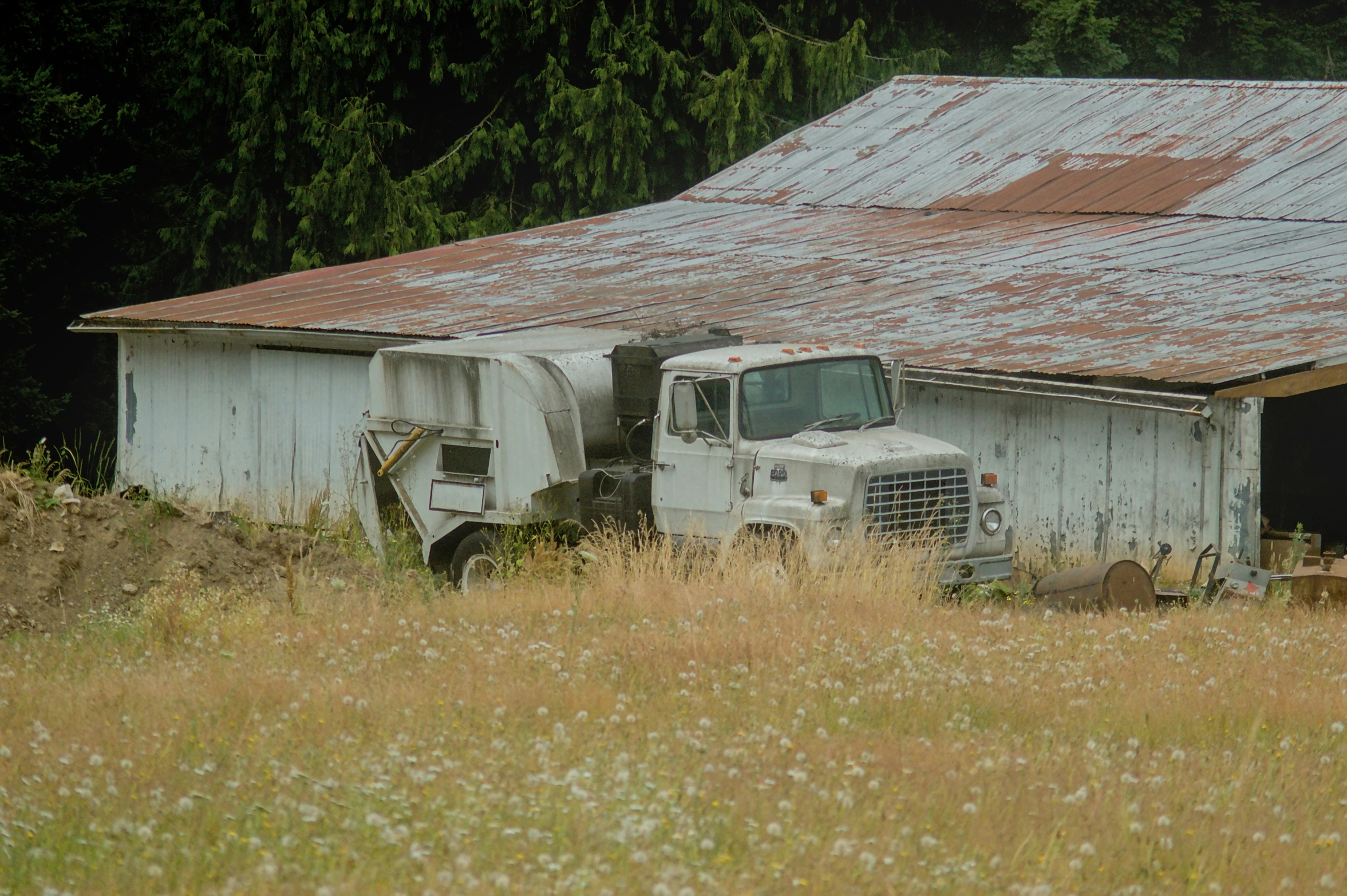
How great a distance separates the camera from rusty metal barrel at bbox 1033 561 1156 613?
38.9 ft

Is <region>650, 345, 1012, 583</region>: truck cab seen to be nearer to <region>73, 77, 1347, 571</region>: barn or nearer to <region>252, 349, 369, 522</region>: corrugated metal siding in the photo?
<region>73, 77, 1347, 571</region>: barn

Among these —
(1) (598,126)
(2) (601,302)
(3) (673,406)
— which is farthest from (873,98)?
(3) (673,406)

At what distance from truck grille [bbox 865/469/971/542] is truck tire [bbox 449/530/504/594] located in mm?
3373

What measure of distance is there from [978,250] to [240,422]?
9.29m

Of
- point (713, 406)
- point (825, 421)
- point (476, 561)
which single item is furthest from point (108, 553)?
point (825, 421)

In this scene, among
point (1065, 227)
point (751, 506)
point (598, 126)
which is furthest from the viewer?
point (598, 126)

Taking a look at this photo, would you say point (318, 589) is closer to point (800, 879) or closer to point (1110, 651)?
point (1110, 651)

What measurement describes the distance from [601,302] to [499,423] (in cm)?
509

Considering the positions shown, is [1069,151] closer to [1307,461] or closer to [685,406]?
[1307,461]

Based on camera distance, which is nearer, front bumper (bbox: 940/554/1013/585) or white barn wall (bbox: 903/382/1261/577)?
front bumper (bbox: 940/554/1013/585)

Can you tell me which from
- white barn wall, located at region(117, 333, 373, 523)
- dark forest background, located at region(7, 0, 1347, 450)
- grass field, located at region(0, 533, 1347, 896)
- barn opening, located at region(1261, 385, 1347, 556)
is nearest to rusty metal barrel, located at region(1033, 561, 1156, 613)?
grass field, located at region(0, 533, 1347, 896)

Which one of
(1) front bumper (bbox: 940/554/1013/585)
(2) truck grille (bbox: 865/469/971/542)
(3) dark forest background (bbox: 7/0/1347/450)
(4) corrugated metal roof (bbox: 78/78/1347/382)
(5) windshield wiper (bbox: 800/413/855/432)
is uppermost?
(3) dark forest background (bbox: 7/0/1347/450)

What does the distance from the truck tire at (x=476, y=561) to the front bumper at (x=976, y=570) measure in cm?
370

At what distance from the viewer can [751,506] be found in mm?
11969
